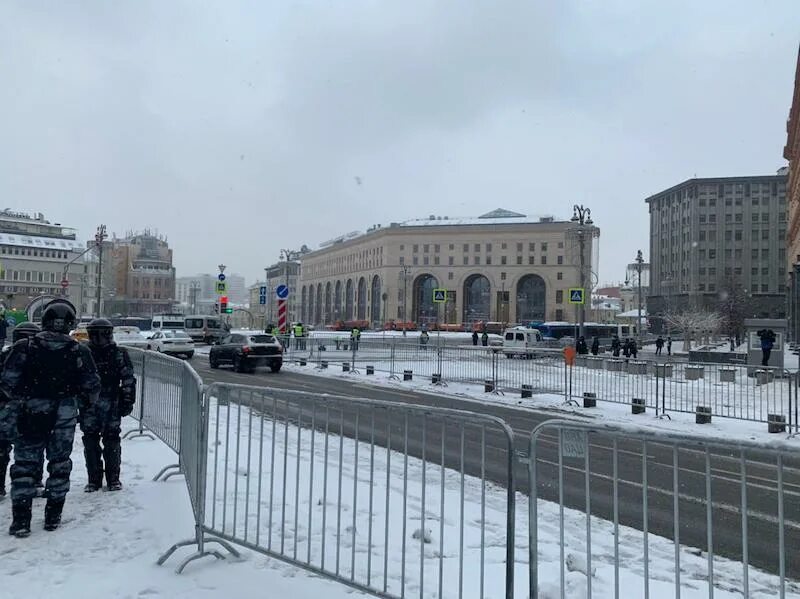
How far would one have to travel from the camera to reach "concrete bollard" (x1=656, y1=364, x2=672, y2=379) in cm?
1638

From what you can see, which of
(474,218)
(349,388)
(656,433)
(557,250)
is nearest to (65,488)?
(656,433)

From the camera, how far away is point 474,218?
447 feet

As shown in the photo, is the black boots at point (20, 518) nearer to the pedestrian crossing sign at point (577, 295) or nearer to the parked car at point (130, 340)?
the parked car at point (130, 340)

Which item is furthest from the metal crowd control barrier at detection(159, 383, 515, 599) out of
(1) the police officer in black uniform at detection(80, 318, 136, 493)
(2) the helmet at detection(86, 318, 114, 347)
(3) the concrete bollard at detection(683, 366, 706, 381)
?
(3) the concrete bollard at detection(683, 366, 706, 381)

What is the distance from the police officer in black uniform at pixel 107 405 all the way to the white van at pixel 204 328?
4729 centimetres

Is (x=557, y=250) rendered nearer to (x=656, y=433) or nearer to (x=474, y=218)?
(x=474, y=218)

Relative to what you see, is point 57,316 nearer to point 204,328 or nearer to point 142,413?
point 142,413

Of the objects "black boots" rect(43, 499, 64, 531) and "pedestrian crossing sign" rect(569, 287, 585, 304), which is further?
"pedestrian crossing sign" rect(569, 287, 585, 304)

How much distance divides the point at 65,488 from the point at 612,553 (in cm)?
456

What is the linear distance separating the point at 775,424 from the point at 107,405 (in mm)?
12602

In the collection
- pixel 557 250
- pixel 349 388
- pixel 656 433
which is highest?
pixel 557 250

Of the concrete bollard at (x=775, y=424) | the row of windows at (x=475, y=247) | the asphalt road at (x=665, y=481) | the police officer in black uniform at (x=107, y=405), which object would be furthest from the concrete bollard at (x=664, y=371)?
the row of windows at (x=475, y=247)

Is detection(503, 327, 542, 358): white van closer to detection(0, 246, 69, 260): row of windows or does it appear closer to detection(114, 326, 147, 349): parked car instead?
detection(114, 326, 147, 349): parked car

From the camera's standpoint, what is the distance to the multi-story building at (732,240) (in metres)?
106
